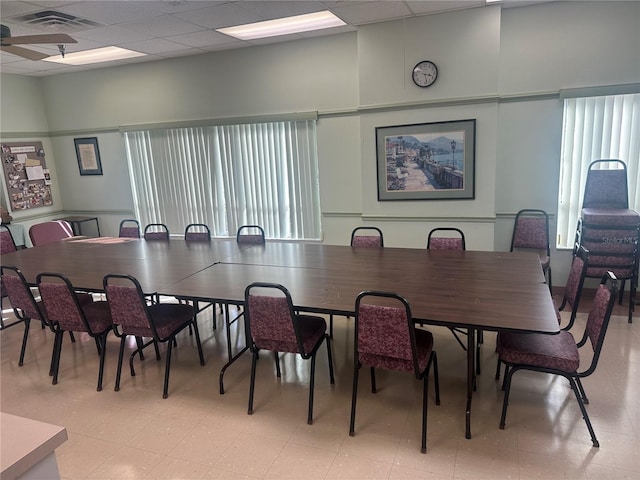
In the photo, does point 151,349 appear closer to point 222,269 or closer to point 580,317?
point 222,269

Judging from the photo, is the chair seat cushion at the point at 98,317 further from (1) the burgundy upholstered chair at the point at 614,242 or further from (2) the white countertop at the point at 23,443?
(1) the burgundy upholstered chair at the point at 614,242

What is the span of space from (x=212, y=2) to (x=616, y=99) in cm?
393

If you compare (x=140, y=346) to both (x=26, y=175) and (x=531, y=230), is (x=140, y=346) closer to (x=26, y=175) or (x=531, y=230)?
(x=531, y=230)

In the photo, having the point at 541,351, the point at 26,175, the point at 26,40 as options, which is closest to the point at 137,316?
the point at 26,40

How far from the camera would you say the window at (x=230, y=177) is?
5.31 metres

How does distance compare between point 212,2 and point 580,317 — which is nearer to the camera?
point 212,2

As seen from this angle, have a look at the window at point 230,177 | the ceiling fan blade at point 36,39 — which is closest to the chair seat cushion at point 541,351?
the window at point 230,177

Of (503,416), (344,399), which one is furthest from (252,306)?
(503,416)

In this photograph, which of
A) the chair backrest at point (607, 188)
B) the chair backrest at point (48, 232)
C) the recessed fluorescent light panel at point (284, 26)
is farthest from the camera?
the chair backrest at point (48, 232)

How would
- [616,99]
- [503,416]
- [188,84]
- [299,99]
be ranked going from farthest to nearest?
[188,84], [299,99], [616,99], [503,416]

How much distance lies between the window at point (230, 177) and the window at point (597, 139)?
2800 mm

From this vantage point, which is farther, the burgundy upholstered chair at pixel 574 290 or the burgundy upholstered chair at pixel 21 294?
the burgundy upholstered chair at pixel 21 294

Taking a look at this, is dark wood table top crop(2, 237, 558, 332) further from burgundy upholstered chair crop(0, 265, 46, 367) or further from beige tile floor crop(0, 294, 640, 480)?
beige tile floor crop(0, 294, 640, 480)

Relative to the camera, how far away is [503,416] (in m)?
2.39
